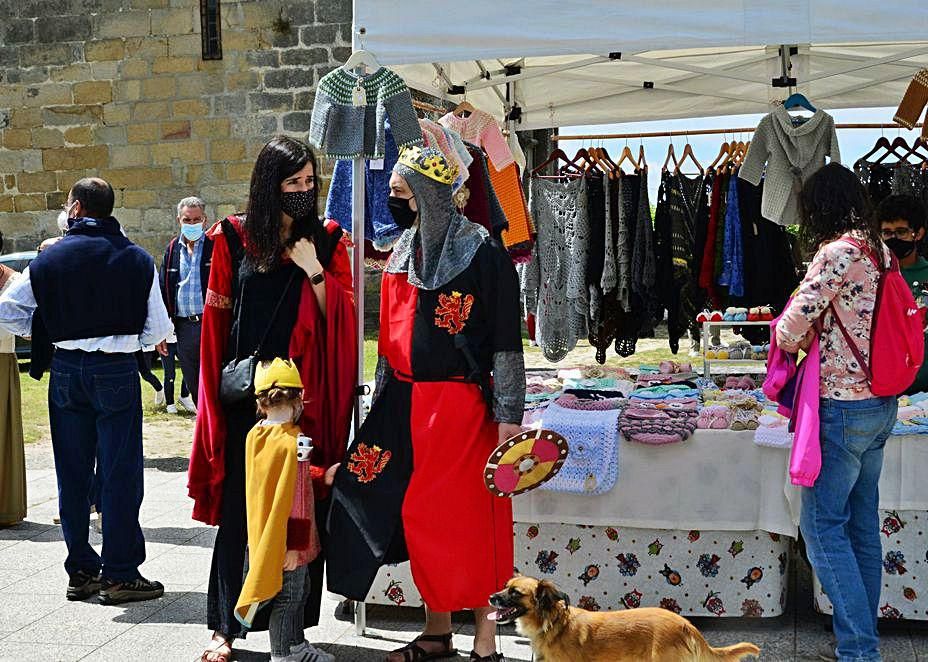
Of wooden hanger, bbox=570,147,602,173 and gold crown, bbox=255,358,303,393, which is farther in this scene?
wooden hanger, bbox=570,147,602,173

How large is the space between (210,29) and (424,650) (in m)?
12.0

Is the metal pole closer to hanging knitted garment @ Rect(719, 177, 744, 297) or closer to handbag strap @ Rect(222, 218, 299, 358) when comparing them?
handbag strap @ Rect(222, 218, 299, 358)

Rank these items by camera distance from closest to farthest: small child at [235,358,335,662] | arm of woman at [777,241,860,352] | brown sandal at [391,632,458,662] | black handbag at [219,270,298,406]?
arm of woman at [777,241,860,352] < small child at [235,358,335,662] < black handbag at [219,270,298,406] < brown sandal at [391,632,458,662]

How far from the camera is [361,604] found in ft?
14.5

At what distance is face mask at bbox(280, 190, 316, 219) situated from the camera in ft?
13.0

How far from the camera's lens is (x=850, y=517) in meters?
3.84

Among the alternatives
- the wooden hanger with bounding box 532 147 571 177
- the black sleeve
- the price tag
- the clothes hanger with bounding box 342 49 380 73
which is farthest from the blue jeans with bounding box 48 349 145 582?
the wooden hanger with bounding box 532 147 571 177

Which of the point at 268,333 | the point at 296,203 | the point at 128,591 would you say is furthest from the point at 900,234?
the point at 128,591

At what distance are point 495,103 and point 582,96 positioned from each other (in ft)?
2.31

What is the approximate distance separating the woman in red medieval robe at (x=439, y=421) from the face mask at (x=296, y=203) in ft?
1.03

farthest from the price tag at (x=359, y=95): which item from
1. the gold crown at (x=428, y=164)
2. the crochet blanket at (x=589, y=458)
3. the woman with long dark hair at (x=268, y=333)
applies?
the crochet blanket at (x=589, y=458)

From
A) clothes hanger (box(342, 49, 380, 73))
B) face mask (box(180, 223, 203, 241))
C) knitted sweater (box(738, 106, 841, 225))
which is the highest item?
clothes hanger (box(342, 49, 380, 73))

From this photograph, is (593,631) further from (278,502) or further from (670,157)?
(670,157)

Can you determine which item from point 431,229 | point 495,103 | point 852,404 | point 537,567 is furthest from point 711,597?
point 495,103
